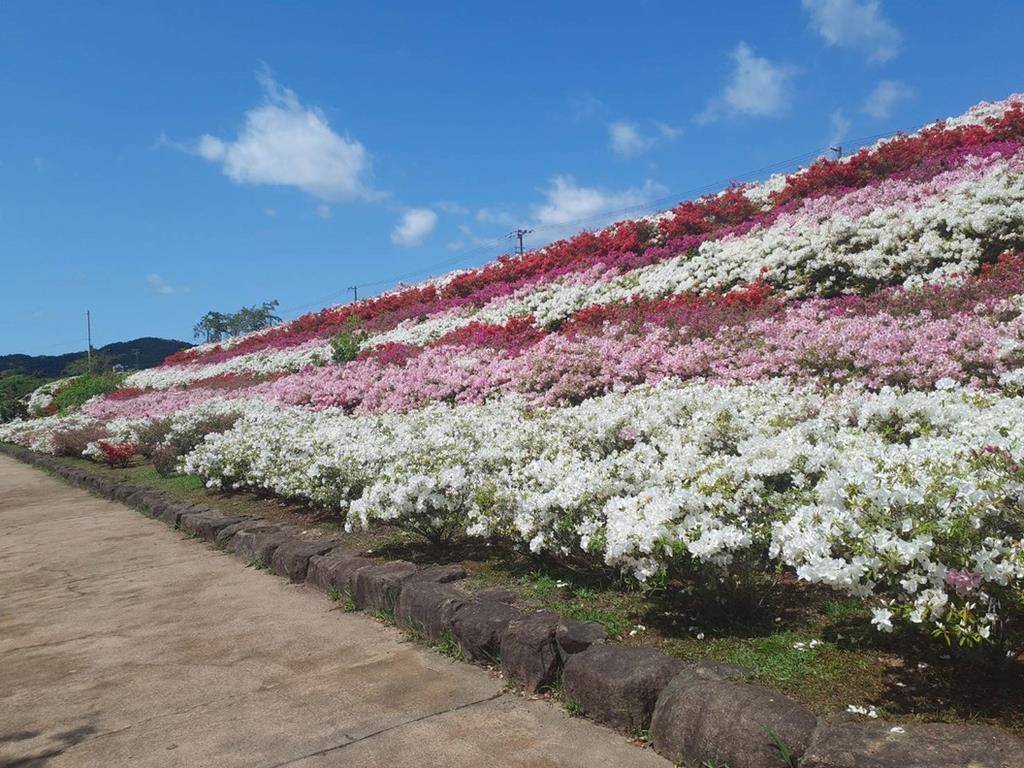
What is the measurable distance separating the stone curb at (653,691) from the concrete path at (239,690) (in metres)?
0.12

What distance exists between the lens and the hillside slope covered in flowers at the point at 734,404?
3121 mm

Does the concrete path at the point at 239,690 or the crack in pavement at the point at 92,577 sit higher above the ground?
the crack in pavement at the point at 92,577

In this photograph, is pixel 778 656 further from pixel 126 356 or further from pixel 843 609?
pixel 126 356

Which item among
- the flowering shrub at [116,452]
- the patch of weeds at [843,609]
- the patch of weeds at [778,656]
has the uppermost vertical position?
the flowering shrub at [116,452]

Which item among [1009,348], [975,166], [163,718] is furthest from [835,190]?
[163,718]

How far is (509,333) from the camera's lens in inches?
599

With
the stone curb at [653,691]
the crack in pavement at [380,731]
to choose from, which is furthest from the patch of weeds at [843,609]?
the crack in pavement at [380,731]

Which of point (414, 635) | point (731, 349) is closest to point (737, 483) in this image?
point (414, 635)

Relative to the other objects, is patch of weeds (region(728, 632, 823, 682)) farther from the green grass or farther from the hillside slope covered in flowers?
the hillside slope covered in flowers

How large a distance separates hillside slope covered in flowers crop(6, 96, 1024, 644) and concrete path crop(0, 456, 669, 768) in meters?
0.95

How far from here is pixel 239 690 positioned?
12.9 feet

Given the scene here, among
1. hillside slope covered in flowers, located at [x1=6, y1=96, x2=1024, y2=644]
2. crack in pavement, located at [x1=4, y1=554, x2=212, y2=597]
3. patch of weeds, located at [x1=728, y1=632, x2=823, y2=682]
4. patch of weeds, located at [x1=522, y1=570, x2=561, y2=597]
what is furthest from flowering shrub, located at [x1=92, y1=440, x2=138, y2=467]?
patch of weeds, located at [x1=728, y1=632, x2=823, y2=682]

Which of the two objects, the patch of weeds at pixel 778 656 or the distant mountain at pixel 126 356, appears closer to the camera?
the patch of weeds at pixel 778 656

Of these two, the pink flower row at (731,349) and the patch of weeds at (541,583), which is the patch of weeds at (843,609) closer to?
the patch of weeds at (541,583)
